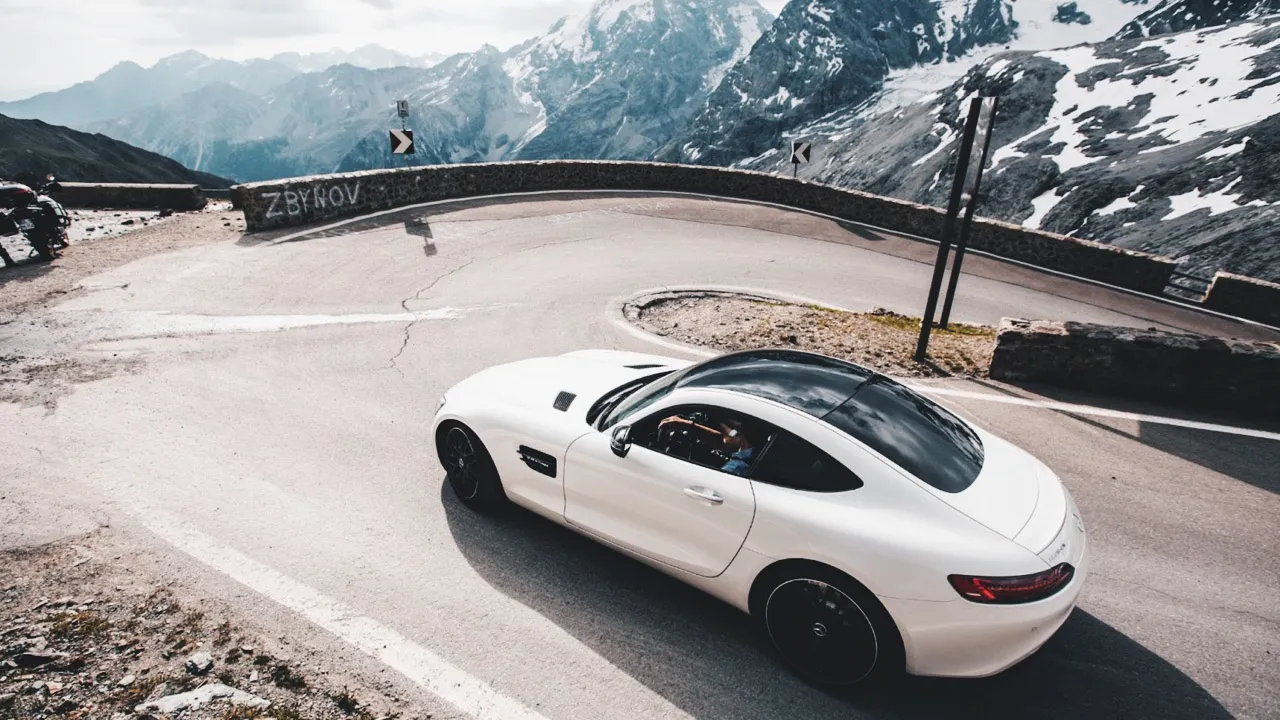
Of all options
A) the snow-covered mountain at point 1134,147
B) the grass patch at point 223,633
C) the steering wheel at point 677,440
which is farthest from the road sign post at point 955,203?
the snow-covered mountain at point 1134,147

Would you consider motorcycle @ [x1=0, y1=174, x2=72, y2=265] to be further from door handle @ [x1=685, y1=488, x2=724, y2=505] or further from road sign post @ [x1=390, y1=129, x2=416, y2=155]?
door handle @ [x1=685, y1=488, x2=724, y2=505]

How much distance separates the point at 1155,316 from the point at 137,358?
16.1 m

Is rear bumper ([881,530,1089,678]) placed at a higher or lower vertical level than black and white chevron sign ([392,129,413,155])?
lower

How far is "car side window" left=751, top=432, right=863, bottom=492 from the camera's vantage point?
3246mm

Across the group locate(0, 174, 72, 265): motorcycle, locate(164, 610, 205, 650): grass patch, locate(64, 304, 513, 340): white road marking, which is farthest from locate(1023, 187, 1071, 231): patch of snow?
locate(164, 610, 205, 650): grass patch

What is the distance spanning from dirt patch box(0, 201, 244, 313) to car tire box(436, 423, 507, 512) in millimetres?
7978

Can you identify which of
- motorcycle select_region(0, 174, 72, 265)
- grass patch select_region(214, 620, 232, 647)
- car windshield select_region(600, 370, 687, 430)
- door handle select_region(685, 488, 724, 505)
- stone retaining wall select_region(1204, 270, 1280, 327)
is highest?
motorcycle select_region(0, 174, 72, 265)

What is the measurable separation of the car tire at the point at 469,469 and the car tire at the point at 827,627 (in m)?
2.08

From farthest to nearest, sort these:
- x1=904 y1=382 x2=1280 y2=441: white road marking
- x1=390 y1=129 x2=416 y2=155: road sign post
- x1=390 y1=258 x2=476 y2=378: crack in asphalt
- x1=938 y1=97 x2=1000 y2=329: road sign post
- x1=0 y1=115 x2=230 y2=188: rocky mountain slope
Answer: x1=0 y1=115 x2=230 y2=188: rocky mountain slope, x1=390 y1=129 x2=416 y2=155: road sign post, x1=390 y1=258 x2=476 y2=378: crack in asphalt, x1=938 y1=97 x2=1000 y2=329: road sign post, x1=904 y1=382 x2=1280 y2=441: white road marking

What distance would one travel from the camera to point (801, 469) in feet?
10.9

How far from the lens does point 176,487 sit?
4938 mm

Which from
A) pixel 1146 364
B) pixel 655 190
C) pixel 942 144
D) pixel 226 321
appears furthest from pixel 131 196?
pixel 942 144

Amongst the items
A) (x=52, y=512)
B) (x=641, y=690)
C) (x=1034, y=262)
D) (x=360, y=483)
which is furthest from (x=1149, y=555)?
(x=1034, y=262)

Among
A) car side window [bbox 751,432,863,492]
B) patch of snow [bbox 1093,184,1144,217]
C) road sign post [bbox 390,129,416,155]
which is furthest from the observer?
patch of snow [bbox 1093,184,1144,217]
